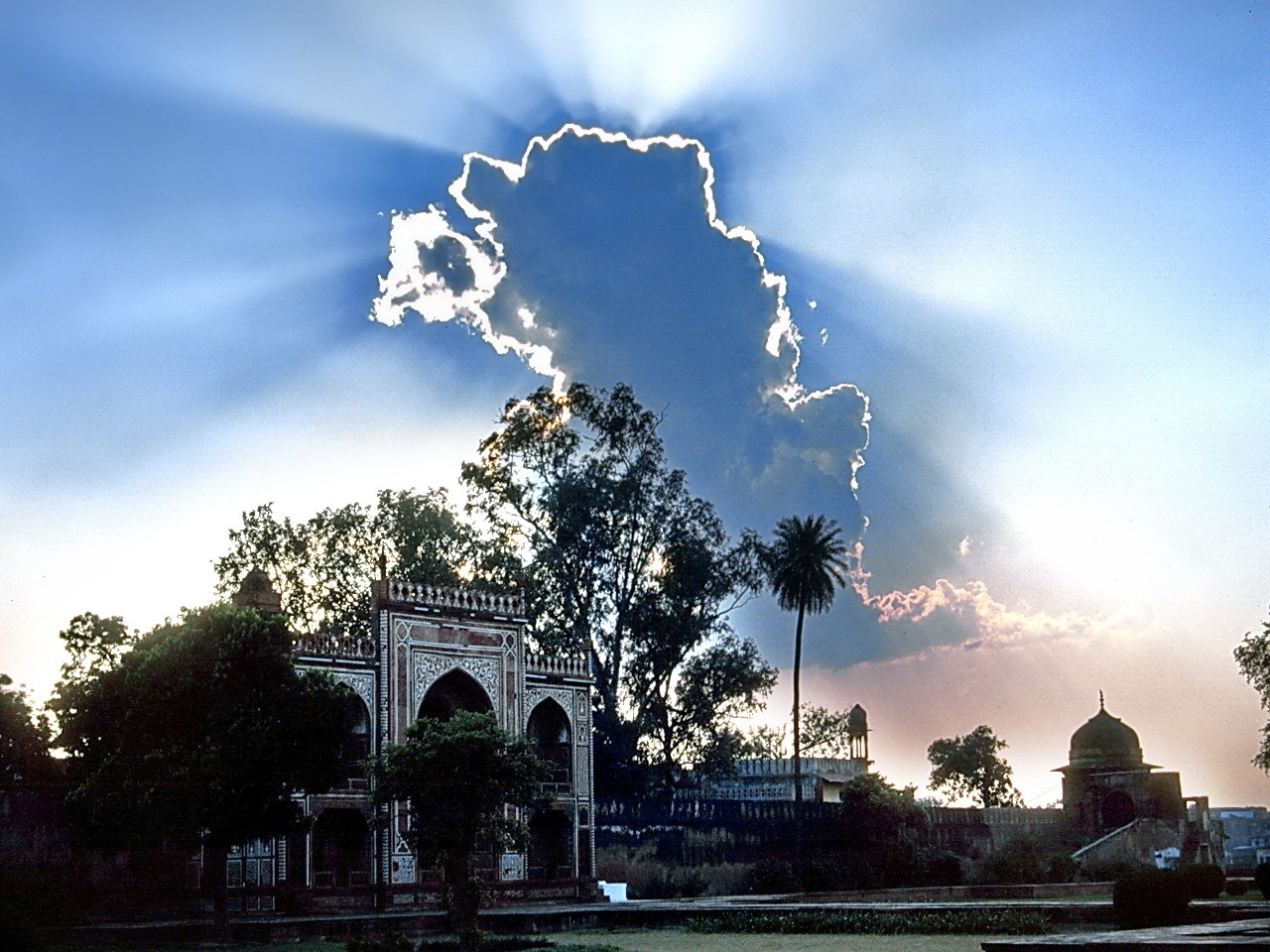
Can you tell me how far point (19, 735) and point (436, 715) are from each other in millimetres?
12701

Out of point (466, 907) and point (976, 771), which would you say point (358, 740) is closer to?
point (466, 907)

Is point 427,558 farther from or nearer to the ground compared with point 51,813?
farther from the ground

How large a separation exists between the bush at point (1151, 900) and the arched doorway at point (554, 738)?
2185 centimetres

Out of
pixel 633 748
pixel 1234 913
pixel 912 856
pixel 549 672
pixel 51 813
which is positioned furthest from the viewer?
pixel 633 748

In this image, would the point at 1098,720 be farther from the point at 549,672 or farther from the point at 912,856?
Result: the point at 549,672

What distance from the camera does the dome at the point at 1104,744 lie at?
198 ft

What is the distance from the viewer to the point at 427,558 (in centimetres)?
5200

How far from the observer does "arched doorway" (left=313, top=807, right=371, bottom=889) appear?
3675 cm

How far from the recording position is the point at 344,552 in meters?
52.8

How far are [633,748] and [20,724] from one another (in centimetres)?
1935

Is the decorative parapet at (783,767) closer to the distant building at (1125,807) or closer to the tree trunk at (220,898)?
the distant building at (1125,807)

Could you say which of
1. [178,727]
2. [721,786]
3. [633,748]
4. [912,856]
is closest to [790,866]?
[912,856]

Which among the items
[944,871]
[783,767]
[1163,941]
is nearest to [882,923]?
[1163,941]

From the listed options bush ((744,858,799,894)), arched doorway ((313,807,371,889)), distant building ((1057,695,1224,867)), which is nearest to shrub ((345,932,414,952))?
arched doorway ((313,807,371,889))
